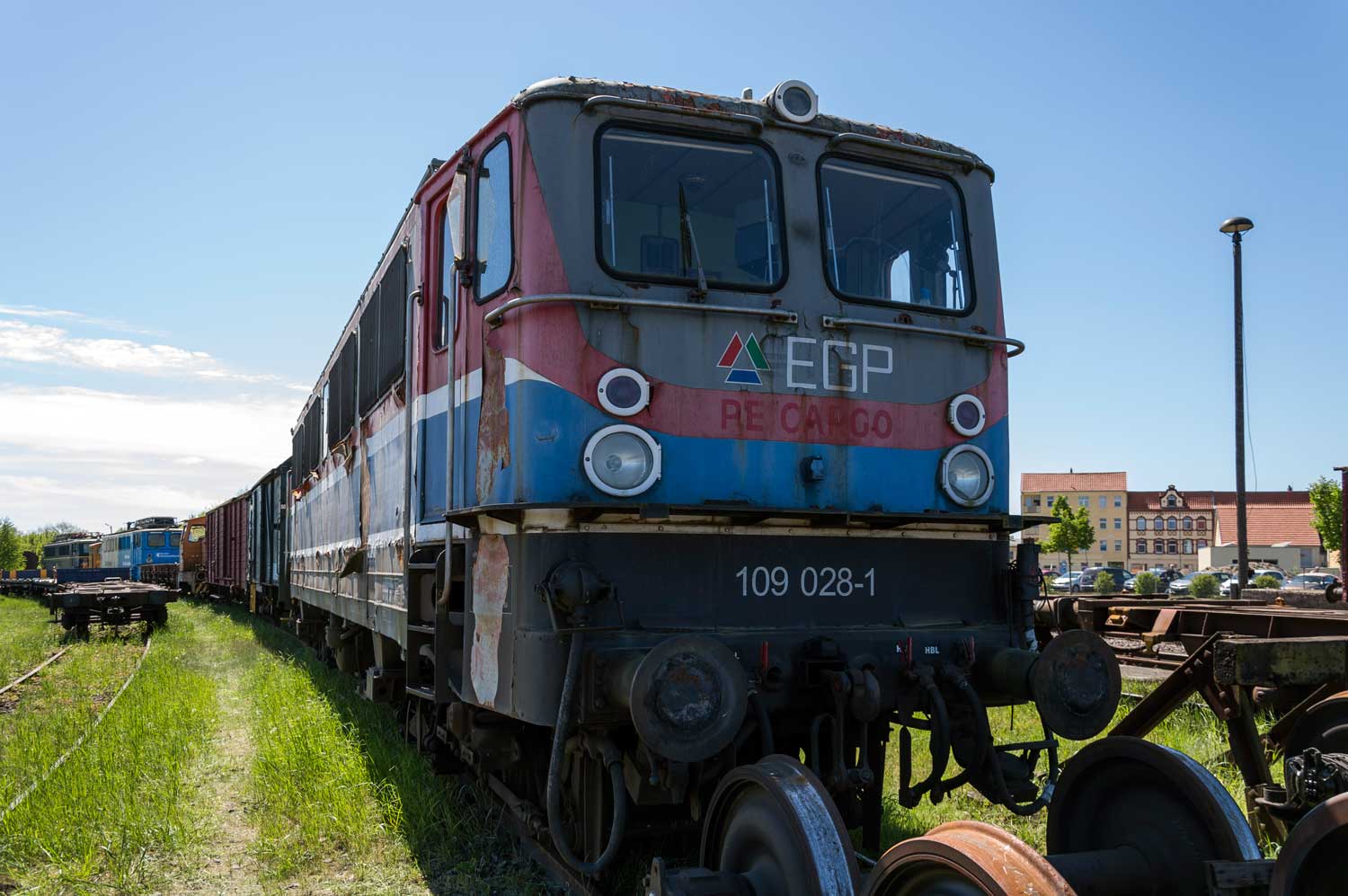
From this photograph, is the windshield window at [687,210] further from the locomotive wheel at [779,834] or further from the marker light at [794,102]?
the locomotive wheel at [779,834]

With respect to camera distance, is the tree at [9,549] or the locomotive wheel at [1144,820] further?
the tree at [9,549]

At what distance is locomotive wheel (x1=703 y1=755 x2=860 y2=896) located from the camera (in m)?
3.04

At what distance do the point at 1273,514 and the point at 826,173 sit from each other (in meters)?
88.8

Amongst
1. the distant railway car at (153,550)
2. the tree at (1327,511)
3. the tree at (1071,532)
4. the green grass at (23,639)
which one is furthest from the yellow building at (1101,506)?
the green grass at (23,639)

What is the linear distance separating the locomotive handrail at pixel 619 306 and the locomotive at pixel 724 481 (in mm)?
18

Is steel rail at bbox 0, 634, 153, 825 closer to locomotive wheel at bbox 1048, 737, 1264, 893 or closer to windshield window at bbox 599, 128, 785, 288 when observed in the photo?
windshield window at bbox 599, 128, 785, 288

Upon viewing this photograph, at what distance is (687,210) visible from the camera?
447 centimetres

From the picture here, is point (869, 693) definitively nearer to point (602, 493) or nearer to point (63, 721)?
point (602, 493)

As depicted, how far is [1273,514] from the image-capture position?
265 feet

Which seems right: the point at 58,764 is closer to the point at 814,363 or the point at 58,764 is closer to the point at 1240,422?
the point at 814,363

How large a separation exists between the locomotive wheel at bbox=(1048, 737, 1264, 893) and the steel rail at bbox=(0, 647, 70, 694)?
13048 millimetres

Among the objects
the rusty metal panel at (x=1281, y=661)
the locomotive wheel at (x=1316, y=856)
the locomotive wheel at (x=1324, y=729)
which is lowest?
the locomotive wheel at (x=1324, y=729)

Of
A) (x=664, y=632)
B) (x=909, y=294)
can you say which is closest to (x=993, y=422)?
(x=909, y=294)

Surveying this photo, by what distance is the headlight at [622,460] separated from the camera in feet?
13.3
